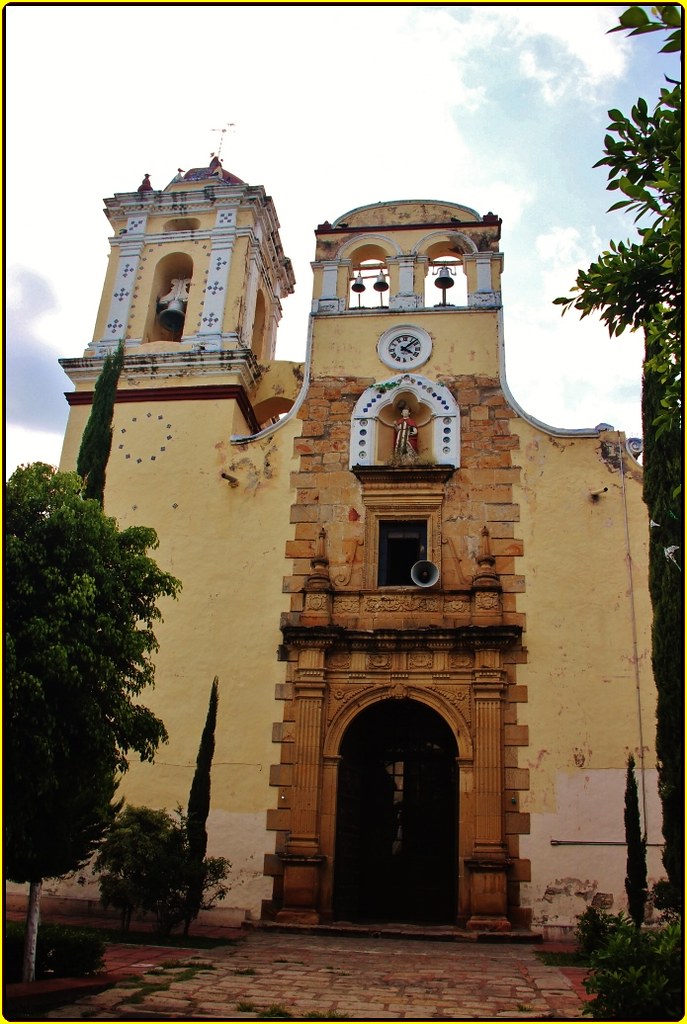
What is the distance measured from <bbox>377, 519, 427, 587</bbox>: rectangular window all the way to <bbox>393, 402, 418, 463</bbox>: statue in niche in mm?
1093

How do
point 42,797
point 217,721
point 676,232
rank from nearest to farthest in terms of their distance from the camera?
1. point 676,232
2. point 42,797
3. point 217,721

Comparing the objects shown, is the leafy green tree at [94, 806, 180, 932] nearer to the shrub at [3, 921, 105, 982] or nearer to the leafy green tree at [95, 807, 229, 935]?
the leafy green tree at [95, 807, 229, 935]

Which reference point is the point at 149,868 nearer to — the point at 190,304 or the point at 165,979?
the point at 165,979

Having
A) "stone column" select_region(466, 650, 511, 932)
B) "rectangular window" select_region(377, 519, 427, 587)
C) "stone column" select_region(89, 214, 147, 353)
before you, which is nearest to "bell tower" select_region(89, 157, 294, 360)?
"stone column" select_region(89, 214, 147, 353)

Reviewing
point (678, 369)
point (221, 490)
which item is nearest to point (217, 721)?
point (221, 490)

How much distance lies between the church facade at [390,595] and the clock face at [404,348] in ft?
0.15

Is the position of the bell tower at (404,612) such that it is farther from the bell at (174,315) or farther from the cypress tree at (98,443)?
the cypress tree at (98,443)

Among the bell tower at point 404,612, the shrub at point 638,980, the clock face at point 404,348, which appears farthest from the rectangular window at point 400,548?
the shrub at point 638,980

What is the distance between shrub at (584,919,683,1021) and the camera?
5.62 m

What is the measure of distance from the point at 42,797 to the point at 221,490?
8.04 metres

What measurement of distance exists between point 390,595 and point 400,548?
98 cm

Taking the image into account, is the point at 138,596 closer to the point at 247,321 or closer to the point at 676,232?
the point at 676,232

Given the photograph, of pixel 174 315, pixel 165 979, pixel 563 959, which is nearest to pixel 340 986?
pixel 165 979

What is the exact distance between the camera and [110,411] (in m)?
12.3
